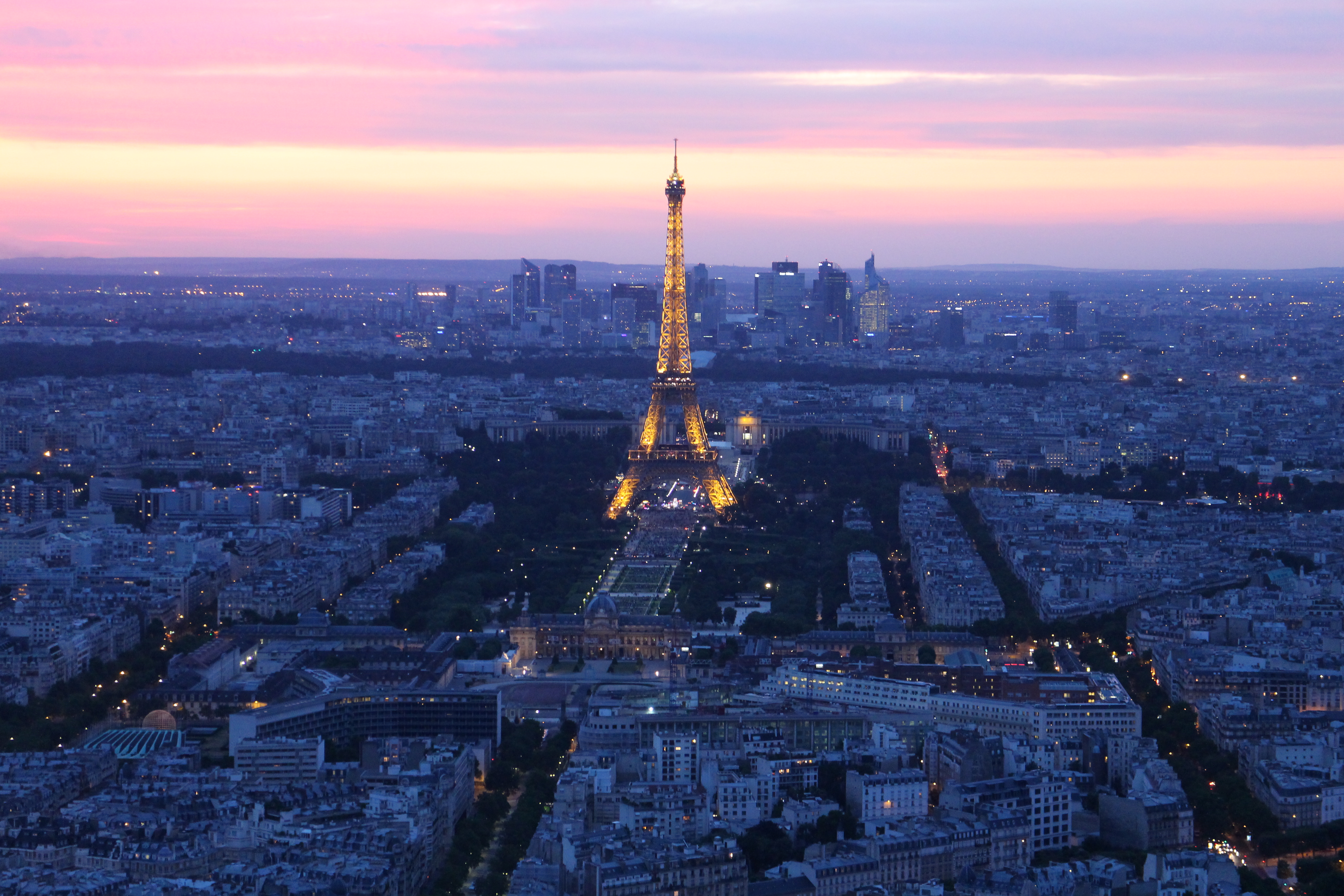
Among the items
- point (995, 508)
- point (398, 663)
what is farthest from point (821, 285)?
point (398, 663)

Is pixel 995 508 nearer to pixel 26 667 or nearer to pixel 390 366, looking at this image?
pixel 26 667

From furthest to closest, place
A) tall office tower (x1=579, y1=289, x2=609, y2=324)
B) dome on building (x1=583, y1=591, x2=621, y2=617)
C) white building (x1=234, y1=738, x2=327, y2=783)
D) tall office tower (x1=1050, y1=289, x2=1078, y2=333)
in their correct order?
1. tall office tower (x1=579, y1=289, x2=609, y2=324)
2. tall office tower (x1=1050, y1=289, x2=1078, y2=333)
3. dome on building (x1=583, y1=591, x2=621, y2=617)
4. white building (x1=234, y1=738, x2=327, y2=783)

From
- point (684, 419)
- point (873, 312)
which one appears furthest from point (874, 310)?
point (684, 419)

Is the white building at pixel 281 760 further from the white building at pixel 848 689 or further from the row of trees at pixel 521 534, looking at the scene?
the row of trees at pixel 521 534

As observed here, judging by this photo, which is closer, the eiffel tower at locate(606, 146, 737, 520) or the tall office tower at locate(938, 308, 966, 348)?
the eiffel tower at locate(606, 146, 737, 520)

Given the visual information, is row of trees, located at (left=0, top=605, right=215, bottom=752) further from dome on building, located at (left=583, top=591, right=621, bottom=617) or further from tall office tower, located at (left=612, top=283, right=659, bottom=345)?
tall office tower, located at (left=612, top=283, right=659, bottom=345)

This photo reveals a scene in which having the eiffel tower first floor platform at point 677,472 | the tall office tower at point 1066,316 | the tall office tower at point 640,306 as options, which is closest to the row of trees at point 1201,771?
the eiffel tower first floor platform at point 677,472

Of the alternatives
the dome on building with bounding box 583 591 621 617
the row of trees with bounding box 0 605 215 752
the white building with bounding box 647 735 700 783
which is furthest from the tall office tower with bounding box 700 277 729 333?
the white building with bounding box 647 735 700 783
